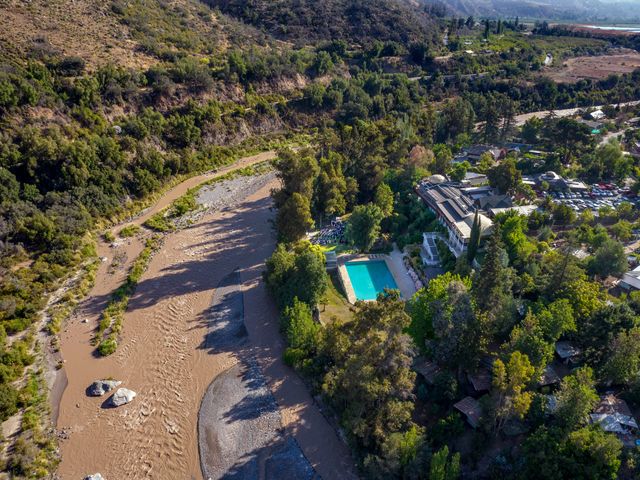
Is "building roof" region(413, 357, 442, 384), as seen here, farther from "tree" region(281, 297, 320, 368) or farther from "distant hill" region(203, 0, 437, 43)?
"distant hill" region(203, 0, 437, 43)

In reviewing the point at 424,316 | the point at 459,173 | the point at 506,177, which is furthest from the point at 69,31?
the point at 424,316

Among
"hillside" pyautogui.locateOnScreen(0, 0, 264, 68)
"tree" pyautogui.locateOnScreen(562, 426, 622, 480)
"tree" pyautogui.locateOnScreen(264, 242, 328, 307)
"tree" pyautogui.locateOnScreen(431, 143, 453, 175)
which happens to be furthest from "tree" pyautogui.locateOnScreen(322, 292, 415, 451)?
"hillside" pyautogui.locateOnScreen(0, 0, 264, 68)

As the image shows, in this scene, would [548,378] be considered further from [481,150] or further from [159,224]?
[481,150]

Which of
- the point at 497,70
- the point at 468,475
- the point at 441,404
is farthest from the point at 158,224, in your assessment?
the point at 497,70

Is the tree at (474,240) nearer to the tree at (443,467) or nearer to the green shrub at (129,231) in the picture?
the tree at (443,467)

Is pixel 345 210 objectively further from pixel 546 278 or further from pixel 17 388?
pixel 17 388

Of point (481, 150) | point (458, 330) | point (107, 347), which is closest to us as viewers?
point (458, 330)
